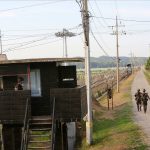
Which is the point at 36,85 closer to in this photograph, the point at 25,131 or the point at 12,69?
the point at 12,69

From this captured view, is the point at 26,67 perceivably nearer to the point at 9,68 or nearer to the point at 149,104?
the point at 9,68

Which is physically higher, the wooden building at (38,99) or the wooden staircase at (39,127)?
the wooden building at (38,99)

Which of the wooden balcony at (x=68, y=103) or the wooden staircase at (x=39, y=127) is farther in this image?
the wooden balcony at (x=68, y=103)

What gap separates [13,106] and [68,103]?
3022mm

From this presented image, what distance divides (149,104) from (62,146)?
1888 centimetres

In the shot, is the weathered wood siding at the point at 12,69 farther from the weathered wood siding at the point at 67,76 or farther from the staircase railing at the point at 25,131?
the weathered wood siding at the point at 67,76

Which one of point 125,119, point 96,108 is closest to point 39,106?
point 125,119

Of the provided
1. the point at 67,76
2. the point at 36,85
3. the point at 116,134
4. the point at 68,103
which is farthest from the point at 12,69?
the point at 116,134

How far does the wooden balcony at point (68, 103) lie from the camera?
23.6 meters

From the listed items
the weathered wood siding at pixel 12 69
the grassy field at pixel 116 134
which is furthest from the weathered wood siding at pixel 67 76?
the grassy field at pixel 116 134

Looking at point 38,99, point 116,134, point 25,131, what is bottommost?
point 116,134

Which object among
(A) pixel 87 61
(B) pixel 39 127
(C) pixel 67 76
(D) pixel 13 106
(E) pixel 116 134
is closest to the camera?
(B) pixel 39 127

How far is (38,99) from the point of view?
24.8m

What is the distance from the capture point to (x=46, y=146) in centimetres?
2277
